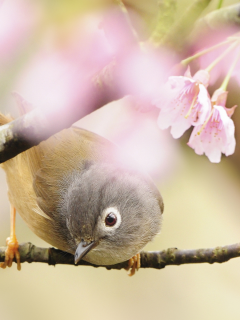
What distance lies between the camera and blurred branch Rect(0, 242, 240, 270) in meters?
0.74

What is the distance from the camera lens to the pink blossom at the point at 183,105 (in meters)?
0.53

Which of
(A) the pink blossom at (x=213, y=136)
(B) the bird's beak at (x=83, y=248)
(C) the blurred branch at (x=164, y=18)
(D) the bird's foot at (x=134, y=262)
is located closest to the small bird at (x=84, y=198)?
(B) the bird's beak at (x=83, y=248)

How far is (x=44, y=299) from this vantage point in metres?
1.59

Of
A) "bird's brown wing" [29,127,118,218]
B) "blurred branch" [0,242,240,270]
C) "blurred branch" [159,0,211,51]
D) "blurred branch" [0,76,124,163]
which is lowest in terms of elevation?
"blurred branch" [0,242,240,270]

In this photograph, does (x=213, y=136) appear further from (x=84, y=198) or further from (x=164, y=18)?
(x=84, y=198)

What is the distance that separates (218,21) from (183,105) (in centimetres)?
28

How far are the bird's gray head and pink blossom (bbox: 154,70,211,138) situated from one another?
38 centimetres

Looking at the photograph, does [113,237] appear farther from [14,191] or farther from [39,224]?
[14,191]

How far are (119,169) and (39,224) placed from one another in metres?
0.27

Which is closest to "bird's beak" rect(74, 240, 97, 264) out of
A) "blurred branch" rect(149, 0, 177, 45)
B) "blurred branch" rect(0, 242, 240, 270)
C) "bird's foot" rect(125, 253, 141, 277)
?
"blurred branch" rect(0, 242, 240, 270)

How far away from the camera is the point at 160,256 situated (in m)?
0.90

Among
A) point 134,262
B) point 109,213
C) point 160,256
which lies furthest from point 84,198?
point 134,262

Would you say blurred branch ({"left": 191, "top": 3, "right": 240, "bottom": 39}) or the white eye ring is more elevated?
blurred branch ({"left": 191, "top": 3, "right": 240, "bottom": 39})

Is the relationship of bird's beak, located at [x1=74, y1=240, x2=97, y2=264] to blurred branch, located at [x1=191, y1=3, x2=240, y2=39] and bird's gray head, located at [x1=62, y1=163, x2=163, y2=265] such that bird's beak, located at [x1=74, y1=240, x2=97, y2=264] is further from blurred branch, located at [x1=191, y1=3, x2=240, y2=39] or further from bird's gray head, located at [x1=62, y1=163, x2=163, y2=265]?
blurred branch, located at [x1=191, y1=3, x2=240, y2=39]
